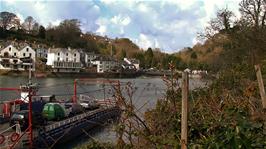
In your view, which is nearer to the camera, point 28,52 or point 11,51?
point 11,51

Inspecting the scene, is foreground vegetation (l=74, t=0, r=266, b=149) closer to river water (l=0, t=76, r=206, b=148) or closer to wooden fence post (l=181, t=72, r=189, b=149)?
wooden fence post (l=181, t=72, r=189, b=149)

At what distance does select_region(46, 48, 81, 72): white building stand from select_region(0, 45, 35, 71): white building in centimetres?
501

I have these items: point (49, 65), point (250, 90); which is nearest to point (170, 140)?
point (250, 90)

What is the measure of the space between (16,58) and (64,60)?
1351 centimetres

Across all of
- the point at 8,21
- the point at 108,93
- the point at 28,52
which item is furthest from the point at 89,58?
the point at 108,93

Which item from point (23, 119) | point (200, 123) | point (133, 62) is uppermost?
point (133, 62)

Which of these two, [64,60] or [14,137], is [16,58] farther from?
[14,137]

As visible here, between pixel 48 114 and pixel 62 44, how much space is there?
117 m

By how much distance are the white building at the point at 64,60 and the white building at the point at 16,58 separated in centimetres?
501

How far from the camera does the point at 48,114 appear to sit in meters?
23.9

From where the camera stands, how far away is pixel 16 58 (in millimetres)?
104500

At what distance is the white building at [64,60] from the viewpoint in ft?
351

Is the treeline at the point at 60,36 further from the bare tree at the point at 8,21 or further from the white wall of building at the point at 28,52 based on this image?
the white wall of building at the point at 28,52

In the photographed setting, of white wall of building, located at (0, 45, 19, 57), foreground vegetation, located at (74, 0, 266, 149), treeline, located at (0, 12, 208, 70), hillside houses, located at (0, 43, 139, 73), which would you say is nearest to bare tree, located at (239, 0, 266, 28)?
foreground vegetation, located at (74, 0, 266, 149)
